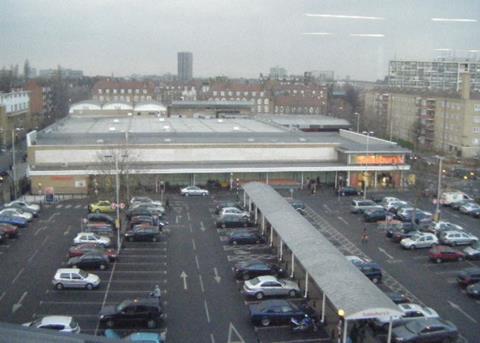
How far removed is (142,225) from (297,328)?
454 centimetres

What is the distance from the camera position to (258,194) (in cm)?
1070

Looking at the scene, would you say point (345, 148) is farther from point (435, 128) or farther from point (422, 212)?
point (435, 128)

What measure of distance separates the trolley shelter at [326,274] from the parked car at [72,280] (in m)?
2.51

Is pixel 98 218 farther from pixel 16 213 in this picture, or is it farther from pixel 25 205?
pixel 25 205

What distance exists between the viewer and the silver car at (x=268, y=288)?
7.02m

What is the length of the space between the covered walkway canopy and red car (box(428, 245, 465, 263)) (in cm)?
206

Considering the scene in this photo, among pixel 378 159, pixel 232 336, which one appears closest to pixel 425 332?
pixel 232 336

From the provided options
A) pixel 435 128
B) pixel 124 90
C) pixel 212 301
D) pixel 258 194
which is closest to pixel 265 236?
pixel 258 194

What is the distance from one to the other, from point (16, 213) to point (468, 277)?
7786mm

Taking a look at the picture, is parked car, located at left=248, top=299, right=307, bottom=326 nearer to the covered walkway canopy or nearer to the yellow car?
the covered walkway canopy

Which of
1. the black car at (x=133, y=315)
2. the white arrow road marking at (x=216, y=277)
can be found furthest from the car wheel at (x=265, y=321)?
the white arrow road marking at (x=216, y=277)

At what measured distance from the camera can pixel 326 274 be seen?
625 cm

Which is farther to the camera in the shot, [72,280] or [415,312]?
[72,280]

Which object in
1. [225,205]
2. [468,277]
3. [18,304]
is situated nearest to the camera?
[18,304]
